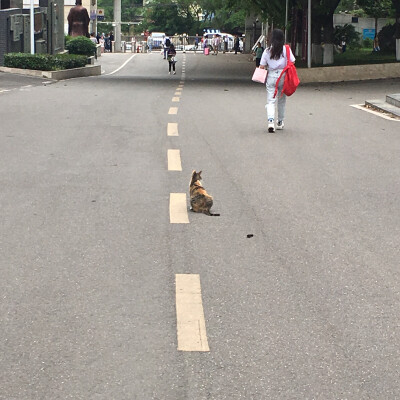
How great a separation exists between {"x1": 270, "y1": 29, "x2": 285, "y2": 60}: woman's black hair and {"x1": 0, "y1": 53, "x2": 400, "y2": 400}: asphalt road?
2050 millimetres

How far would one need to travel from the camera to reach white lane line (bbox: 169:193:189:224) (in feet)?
28.8

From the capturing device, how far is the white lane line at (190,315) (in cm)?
540

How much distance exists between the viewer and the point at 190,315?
589 cm

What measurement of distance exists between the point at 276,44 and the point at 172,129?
2134 millimetres

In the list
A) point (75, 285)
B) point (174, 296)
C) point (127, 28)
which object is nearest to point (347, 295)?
point (174, 296)

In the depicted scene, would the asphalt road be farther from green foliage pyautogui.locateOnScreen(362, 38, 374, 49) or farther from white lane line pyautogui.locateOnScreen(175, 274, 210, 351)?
green foliage pyautogui.locateOnScreen(362, 38, 374, 49)

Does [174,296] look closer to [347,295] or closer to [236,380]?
[347,295]

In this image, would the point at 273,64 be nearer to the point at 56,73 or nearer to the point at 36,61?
the point at 56,73

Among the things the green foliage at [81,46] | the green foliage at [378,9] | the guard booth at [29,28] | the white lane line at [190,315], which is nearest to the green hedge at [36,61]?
Answer: the guard booth at [29,28]

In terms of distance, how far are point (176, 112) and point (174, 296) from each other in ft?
49.2

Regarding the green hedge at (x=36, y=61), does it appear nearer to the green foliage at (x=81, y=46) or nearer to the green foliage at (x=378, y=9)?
the green foliage at (x=81, y=46)

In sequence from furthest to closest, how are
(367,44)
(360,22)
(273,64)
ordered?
(360,22) < (367,44) < (273,64)

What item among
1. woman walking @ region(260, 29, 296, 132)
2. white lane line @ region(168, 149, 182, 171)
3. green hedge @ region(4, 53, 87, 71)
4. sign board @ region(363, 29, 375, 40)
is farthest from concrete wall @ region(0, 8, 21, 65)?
sign board @ region(363, 29, 375, 40)

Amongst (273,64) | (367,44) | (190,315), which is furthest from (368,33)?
(190,315)
